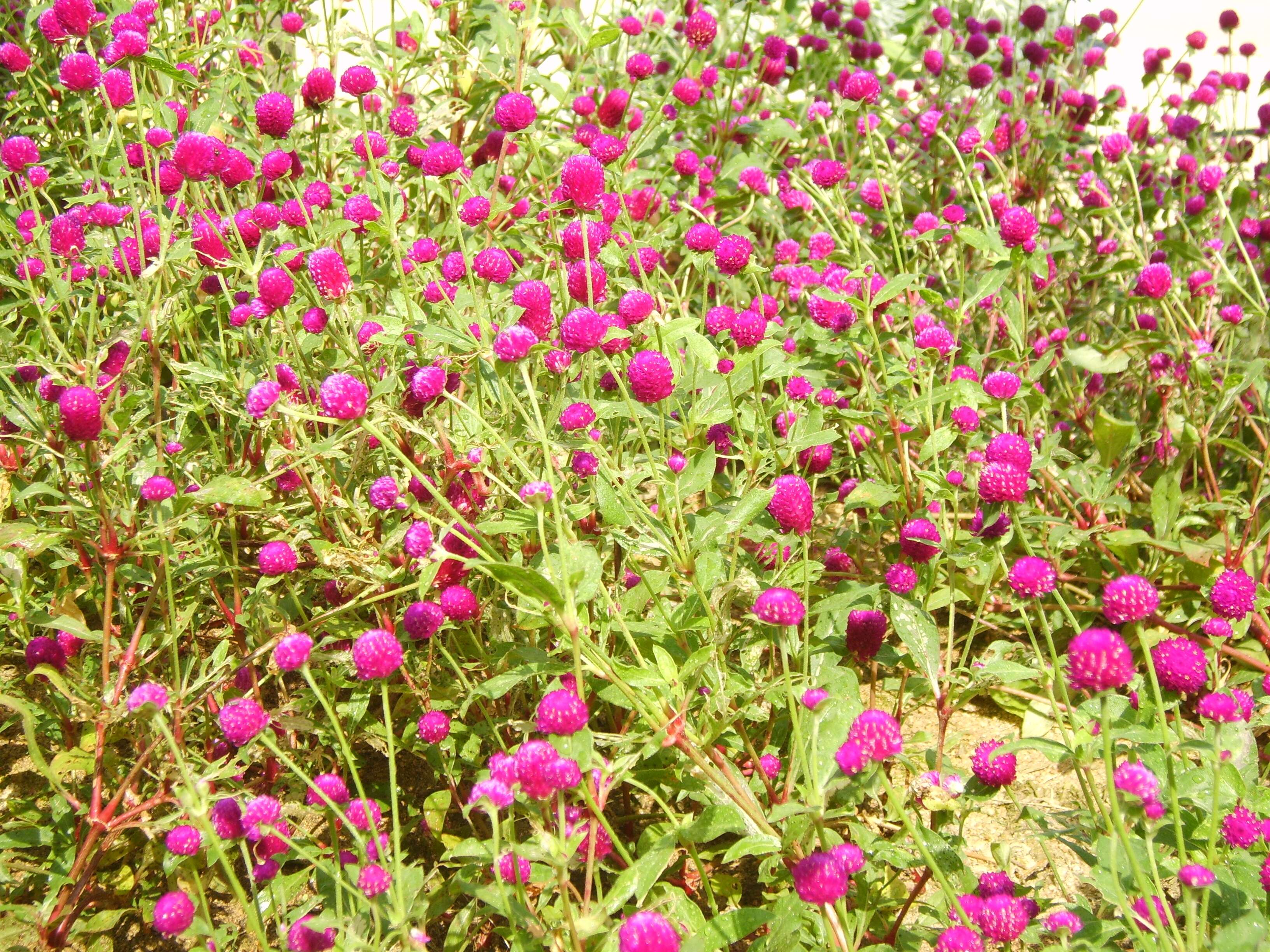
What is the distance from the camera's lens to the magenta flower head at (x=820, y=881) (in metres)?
1.31

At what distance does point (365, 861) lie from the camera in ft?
4.88

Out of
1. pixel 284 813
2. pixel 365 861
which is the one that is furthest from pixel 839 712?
pixel 284 813

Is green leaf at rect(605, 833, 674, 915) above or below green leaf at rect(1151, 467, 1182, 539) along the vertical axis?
below

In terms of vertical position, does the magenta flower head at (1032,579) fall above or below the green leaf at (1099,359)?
below

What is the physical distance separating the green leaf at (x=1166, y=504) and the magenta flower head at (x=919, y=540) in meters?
0.67

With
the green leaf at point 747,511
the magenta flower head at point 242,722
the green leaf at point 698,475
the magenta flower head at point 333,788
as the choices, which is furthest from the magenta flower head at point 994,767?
the magenta flower head at point 242,722

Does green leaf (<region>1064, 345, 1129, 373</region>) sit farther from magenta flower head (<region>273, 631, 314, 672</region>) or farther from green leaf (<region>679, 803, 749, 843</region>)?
magenta flower head (<region>273, 631, 314, 672</region>)

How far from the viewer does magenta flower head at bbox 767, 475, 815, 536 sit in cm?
166

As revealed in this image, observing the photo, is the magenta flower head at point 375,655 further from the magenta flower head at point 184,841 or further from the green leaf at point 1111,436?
the green leaf at point 1111,436

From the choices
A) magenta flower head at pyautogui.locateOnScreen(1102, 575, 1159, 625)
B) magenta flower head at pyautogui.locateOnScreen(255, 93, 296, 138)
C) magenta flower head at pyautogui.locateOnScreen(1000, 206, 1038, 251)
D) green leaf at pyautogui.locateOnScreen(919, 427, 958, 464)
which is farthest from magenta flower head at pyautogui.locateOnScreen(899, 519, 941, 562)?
magenta flower head at pyautogui.locateOnScreen(255, 93, 296, 138)

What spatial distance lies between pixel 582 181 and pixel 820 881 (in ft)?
3.99

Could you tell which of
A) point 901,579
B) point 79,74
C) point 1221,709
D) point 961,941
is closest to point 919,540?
point 901,579

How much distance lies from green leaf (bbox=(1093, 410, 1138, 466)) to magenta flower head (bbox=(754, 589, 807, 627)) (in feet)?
4.13

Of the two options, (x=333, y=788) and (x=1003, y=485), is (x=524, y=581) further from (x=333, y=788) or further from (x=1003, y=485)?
(x=1003, y=485)
